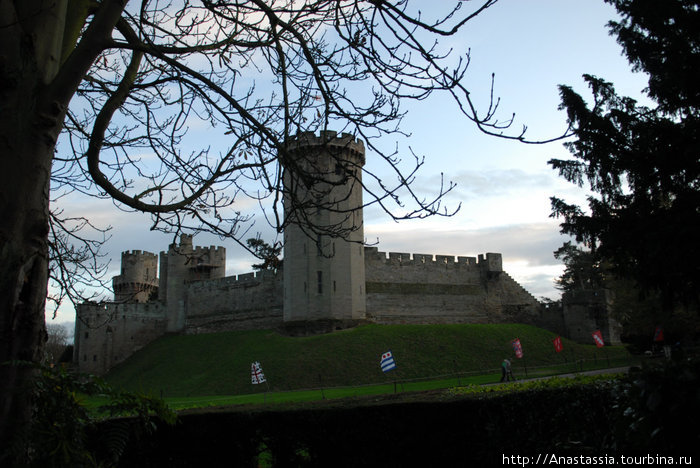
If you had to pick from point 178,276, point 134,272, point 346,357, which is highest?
point 134,272

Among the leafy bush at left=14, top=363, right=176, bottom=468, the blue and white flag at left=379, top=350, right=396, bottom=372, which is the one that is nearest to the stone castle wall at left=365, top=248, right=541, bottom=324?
the blue and white flag at left=379, top=350, right=396, bottom=372

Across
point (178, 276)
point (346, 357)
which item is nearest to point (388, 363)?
point (346, 357)

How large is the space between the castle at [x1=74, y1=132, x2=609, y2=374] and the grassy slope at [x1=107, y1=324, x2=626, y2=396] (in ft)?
9.18

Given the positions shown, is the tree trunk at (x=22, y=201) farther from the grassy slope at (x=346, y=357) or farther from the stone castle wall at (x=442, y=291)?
the stone castle wall at (x=442, y=291)

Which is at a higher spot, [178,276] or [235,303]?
[178,276]

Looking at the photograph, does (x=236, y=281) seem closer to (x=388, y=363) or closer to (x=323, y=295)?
(x=323, y=295)

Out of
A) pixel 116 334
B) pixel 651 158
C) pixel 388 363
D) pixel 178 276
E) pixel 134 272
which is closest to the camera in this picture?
pixel 651 158

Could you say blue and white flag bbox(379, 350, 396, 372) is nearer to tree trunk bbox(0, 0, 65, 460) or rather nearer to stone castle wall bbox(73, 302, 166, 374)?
tree trunk bbox(0, 0, 65, 460)

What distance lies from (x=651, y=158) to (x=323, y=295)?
2421 centimetres

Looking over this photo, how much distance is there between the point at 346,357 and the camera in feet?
93.6

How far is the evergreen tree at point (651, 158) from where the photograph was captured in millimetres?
11727

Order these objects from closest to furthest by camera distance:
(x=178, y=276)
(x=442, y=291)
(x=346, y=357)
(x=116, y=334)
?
(x=346, y=357)
(x=442, y=291)
(x=116, y=334)
(x=178, y=276)

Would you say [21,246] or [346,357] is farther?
[346,357]

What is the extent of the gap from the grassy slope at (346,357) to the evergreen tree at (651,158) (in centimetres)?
1415
